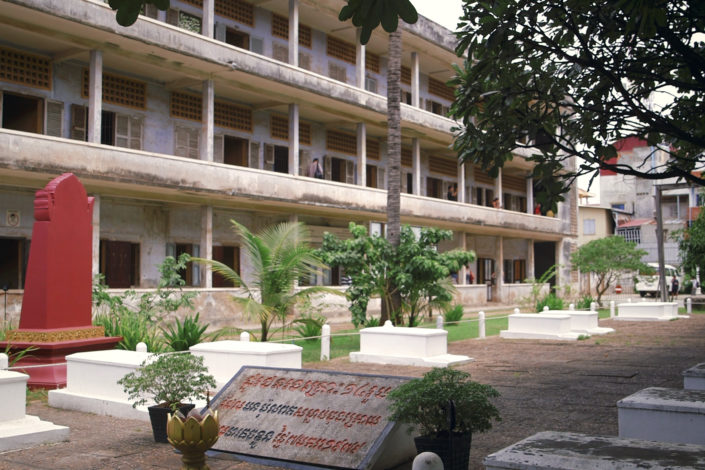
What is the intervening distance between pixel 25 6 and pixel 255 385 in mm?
12830

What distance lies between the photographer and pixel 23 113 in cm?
1906

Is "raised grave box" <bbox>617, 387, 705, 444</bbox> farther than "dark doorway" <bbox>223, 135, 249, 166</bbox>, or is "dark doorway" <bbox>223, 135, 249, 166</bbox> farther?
"dark doorway" <bbox>223, 135, 249, 166</bbox>

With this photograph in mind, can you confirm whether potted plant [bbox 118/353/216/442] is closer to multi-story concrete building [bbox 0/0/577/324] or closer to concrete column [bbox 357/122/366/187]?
multi-story concrete building [bbox 0/0/577/324]

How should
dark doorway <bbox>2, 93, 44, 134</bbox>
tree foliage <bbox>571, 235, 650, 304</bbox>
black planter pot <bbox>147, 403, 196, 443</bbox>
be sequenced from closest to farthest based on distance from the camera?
black planter pot <bbox>147, 403, 196, 443</bbox> → dark doorway <bbox>2, 93, 44, 134</bbox> → tree foliage <bbox>571, 235, 650, 304</bbox>

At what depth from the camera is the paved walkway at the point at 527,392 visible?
6574 mm

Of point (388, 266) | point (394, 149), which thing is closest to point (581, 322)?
point (388, 266)

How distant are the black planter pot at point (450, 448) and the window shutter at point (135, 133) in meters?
17.3

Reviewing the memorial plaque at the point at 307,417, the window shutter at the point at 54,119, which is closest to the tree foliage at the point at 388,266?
the window shutter at the point at 54,119

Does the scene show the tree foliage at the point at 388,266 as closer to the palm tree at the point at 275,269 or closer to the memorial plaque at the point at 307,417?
the palm tree at the point at 275,269

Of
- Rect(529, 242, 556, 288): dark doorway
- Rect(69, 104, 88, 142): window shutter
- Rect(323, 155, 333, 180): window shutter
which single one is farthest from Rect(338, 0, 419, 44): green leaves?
Rect(529, 242, 556, 288): dark doorway

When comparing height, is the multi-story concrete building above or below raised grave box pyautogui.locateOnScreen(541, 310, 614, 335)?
above

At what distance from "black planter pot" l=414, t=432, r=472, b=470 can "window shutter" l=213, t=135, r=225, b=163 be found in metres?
18.7

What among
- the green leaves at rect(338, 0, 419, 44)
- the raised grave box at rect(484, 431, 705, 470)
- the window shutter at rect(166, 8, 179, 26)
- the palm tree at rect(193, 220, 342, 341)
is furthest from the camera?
the window shutter at rect(166, 8, 179, 26)

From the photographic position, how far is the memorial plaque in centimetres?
598
